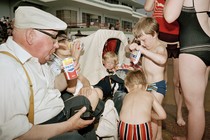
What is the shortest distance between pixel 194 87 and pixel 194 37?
1.55 ft

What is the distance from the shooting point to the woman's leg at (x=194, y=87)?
1.89m

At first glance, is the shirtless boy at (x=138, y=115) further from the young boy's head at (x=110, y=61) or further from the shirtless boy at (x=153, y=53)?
the young boy's head at (x=110, y=61)

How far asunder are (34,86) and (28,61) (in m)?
0.21

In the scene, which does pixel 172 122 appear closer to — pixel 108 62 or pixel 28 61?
pixel 108 62

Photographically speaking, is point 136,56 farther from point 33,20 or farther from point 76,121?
point 33,20

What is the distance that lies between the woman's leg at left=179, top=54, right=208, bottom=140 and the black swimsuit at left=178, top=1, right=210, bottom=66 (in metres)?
0.05

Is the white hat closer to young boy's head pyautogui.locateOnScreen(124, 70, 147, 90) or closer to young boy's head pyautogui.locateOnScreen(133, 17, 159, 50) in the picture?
young boy's head pyautogui.locateOnScreen(124, 70, 147, 90)

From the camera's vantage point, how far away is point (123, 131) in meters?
2.11

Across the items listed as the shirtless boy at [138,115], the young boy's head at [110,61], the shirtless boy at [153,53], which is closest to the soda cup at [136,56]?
the shirtless boy at [153,53]

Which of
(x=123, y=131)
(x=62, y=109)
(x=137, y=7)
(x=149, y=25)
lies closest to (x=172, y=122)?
(x=123, y=131)

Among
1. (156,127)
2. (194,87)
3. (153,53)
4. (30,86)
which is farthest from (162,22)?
(30,86)

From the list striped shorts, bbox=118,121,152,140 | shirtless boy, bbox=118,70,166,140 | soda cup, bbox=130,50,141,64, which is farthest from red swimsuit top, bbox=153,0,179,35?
striped shorts, bbox=118,121,152,140

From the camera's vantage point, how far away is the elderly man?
4.41ft

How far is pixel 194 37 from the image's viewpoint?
1887mm
